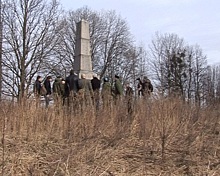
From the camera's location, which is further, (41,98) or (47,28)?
(47,28)

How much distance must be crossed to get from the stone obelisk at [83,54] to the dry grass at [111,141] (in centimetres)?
678

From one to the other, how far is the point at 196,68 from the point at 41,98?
42.3 meters

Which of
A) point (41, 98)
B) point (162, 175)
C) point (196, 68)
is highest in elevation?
point (196, 68)

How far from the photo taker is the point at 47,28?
1251 inches

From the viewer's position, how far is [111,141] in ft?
22.6

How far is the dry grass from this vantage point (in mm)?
5773

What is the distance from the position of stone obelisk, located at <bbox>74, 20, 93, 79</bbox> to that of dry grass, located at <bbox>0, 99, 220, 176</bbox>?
6779 millimetres

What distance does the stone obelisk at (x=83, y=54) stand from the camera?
1491cm

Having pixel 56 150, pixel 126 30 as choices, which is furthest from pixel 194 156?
pixel 126 30

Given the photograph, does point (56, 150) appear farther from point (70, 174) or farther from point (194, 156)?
point (194, 156)

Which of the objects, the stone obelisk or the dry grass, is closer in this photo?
the dry grass

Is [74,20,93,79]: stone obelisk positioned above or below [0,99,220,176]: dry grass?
above

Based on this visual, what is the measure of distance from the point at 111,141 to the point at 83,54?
8521 mm

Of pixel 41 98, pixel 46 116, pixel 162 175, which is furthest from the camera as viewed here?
pixel 41 98
